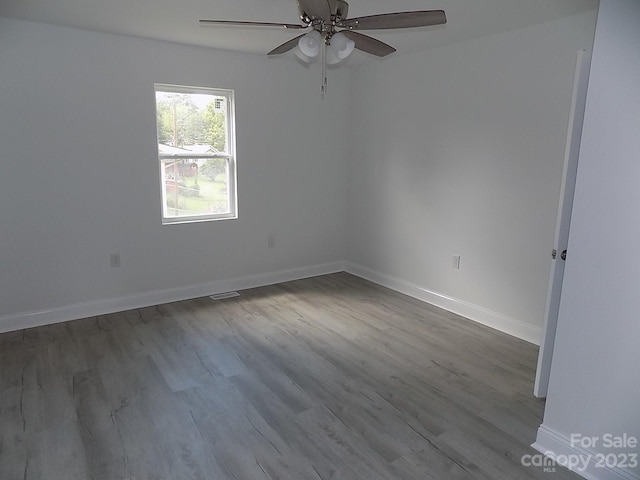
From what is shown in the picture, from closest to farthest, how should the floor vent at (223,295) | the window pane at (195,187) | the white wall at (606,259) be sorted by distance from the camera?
the white wall at (606,259) → the window pane at (195,187) → the floor vent at (223,295)

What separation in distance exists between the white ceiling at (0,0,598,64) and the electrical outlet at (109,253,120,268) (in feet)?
6.12

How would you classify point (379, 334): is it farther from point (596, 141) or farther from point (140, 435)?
point (596, 141)

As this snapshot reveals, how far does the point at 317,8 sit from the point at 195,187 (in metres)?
2.73

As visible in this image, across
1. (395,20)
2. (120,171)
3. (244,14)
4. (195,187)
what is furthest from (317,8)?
(195,187)

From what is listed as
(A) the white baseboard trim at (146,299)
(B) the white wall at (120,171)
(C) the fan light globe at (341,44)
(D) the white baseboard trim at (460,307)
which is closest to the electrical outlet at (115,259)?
(B) the white wall at (120,171)

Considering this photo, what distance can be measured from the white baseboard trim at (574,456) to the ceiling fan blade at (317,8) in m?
2.29

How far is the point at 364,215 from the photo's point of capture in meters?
5.01

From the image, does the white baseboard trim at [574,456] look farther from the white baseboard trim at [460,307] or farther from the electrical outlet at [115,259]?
the electrical outlet at [115,259]

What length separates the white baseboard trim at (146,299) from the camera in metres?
3.50

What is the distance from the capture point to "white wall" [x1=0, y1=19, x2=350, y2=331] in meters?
3.33

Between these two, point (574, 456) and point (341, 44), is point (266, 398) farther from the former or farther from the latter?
point (341, 44)

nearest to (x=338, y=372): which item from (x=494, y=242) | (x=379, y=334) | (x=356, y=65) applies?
(x=379, y=334)

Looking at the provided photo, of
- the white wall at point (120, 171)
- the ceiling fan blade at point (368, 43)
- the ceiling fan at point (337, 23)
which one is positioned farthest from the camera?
the white wall at point (120, 171)

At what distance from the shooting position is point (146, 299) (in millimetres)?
4016
